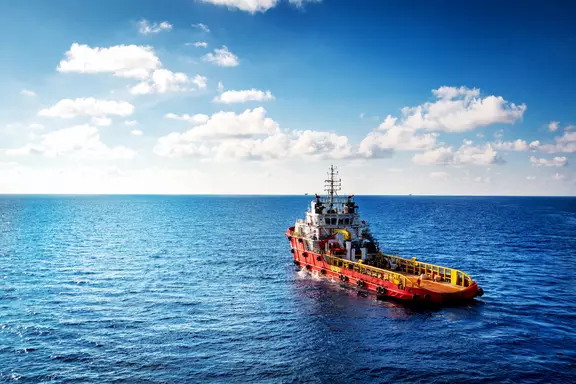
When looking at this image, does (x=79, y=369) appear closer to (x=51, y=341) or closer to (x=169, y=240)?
(x=51, y=341)

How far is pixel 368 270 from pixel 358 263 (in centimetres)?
153

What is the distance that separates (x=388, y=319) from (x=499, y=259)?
41093mm

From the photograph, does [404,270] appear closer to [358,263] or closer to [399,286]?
[358,263]

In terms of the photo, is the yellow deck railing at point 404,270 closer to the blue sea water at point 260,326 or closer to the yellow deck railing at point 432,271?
the yellow deck railing at point 432,271

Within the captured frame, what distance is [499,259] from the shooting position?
71.1 m

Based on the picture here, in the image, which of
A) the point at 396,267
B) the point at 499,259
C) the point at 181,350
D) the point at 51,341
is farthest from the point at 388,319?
the point at 499,259

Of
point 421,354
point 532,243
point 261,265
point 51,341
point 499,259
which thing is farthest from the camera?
point 532,243

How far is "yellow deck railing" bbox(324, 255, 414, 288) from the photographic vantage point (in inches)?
1751

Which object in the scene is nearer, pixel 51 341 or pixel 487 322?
pixel 51 341

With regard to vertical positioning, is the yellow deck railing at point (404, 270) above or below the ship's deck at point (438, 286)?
above

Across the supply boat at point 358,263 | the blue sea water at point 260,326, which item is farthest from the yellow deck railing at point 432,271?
the blue sea water at point 260,326

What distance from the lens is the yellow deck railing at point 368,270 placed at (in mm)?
44466

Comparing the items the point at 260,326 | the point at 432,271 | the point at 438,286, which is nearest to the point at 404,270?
the point at 432,271

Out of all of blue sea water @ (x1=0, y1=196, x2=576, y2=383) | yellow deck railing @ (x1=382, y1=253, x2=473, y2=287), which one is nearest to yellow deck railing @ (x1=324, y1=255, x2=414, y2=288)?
blue sea water @ (x1=0, y1=196, x2=576, y2=383)
